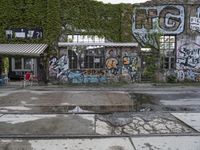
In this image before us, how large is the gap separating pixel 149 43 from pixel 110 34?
11.3ft

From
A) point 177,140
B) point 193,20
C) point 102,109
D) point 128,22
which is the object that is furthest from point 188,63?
point 177,140

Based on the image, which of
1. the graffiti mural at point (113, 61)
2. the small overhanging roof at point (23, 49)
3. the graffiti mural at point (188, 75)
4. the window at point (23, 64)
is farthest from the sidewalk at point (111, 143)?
the window at point (23, 64)

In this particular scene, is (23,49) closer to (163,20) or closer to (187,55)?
(163,20)

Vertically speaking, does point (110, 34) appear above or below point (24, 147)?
above

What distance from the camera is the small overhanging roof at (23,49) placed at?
2872 centimetres

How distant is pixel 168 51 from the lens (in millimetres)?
34344

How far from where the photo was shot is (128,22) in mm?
34281

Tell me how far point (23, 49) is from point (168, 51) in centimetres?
1249

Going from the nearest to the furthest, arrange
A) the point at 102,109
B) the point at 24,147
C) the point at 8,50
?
the point at 24,147, the point at 102,109, the point at 8,50

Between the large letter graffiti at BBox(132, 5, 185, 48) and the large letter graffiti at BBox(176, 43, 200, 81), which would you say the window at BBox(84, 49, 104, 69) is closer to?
the large letter graffiti at BBox(132, 5, 185, 48)


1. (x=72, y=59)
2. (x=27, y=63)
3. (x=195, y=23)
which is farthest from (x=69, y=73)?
(x=195, y=23)

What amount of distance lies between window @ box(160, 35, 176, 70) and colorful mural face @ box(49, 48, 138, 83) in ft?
8.31

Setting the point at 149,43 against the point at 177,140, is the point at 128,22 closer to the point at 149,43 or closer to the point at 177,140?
the point at 149,43

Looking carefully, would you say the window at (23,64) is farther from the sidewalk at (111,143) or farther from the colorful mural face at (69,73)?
the sidewalk at (111,143)
